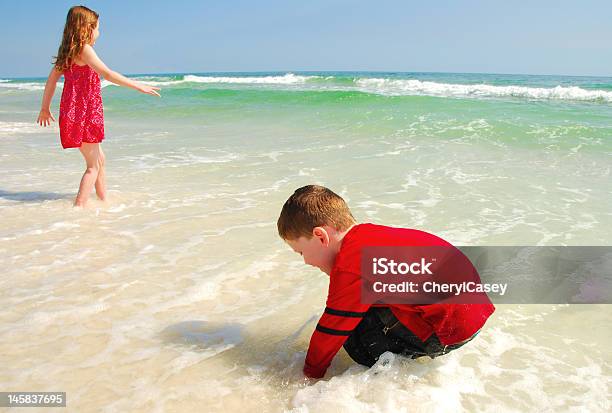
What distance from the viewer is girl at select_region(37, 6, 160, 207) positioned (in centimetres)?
398

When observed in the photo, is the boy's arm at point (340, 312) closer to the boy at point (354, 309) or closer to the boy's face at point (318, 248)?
the boy at point (354, 309)

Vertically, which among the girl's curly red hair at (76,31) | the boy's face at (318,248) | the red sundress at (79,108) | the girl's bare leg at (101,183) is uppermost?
the girl's curly red hair at (76,31)

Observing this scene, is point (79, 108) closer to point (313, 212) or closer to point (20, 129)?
point (313, 212)

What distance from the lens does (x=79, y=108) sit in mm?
4172

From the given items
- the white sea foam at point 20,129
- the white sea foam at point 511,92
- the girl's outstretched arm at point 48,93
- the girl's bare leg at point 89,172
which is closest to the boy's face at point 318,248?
the girl's bare leg at point 89,172

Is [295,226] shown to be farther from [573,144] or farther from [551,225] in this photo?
[573,144]

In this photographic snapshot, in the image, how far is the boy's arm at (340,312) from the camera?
5.65ft

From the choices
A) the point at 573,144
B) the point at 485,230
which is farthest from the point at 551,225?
the point at 573,144

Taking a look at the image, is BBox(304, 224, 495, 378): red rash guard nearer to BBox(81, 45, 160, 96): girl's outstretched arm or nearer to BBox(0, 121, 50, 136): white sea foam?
BBox(81, 45, 160, 96): girl's outstretched arm

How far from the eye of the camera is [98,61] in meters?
4.01

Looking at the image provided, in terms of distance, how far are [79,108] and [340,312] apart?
3.39m

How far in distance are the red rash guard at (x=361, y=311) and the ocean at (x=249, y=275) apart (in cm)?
18

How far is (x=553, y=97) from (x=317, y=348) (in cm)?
1901

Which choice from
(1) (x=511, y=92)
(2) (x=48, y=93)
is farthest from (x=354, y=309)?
(1) (x=511, y=92)
